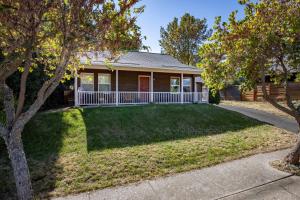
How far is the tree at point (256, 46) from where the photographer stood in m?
5.79

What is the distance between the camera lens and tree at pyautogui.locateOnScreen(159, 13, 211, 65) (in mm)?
37812

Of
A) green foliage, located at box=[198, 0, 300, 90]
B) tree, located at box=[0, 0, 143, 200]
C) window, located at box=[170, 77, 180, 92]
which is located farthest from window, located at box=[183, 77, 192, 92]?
tree, located at box=[0, 0, 143, 200]

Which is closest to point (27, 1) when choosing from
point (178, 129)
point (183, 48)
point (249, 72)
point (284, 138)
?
point (249, 72)

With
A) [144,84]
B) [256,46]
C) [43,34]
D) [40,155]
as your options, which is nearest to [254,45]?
[256,46]

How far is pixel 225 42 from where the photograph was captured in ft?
21.3

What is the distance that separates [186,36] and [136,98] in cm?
2575

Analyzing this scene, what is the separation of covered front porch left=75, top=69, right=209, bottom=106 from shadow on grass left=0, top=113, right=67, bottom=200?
3.42m

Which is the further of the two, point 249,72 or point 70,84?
point 70,84

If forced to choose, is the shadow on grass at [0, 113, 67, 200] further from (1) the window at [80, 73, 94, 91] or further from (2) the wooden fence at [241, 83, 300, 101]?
(2) the wooden fence at [241, 83, 300, 101]

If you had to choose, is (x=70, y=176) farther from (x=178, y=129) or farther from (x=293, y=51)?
(x=293, y=51)

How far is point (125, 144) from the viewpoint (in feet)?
26.6

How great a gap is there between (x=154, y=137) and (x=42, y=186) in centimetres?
456

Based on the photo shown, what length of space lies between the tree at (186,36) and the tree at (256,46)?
32143 millimetres

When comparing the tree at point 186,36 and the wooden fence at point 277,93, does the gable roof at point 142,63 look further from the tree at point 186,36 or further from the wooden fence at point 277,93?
the tree at point 186,36
